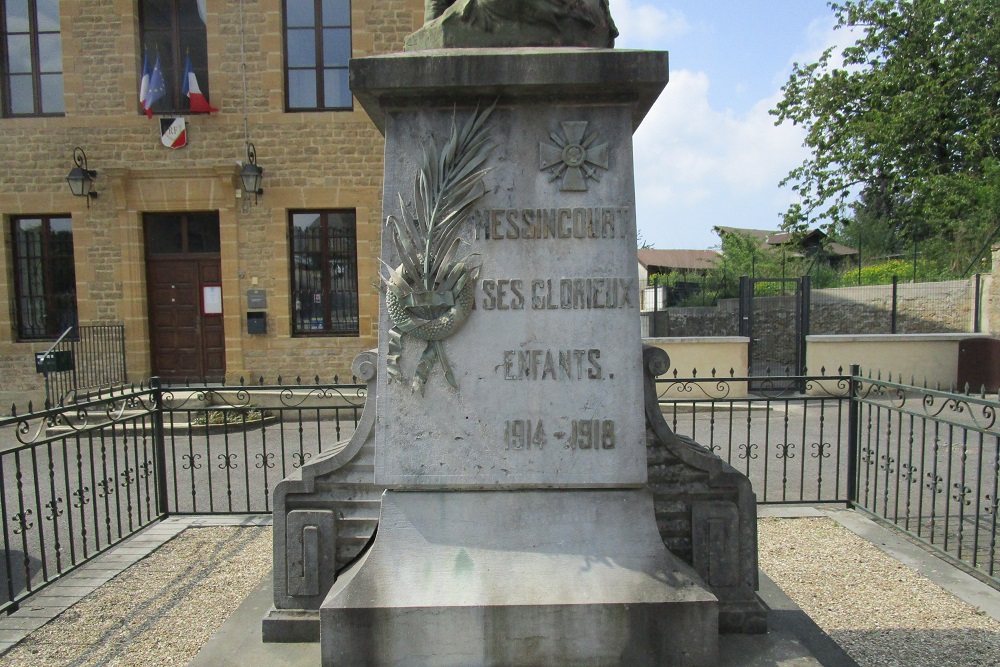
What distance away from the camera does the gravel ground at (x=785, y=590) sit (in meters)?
3.32

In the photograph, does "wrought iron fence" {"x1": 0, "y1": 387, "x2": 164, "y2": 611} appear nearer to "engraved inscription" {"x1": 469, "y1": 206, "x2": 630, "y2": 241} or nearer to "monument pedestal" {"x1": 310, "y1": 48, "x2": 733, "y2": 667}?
"monument pedestal" {"x1": 310, "y1": 48, "x2": 733, "y2": 667}

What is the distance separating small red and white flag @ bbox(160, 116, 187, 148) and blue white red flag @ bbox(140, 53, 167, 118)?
34cm

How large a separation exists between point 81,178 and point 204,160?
2223 millimetres

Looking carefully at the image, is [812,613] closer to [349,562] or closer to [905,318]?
[349,562]

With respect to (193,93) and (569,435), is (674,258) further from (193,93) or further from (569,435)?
(569,435)

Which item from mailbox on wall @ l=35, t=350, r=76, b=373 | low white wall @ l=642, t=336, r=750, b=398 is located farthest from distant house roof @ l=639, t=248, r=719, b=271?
mailbox on wall @ l=35, t=350, r=76, b=373

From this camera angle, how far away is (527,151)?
2430 mm

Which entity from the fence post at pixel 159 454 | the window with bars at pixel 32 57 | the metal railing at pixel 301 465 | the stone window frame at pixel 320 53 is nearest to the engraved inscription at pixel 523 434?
the metal railing at pixel 301 465

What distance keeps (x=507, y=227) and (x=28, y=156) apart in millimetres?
13853

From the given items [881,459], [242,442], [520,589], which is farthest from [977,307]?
[520,589]

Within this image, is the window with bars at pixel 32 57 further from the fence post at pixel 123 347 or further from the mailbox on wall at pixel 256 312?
the mailbox on wall at pixel 256 312

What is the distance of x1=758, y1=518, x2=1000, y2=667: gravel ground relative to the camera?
10.7 ft

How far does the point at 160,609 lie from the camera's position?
3924 mm

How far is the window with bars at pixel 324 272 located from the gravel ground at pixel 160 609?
7.83 m
